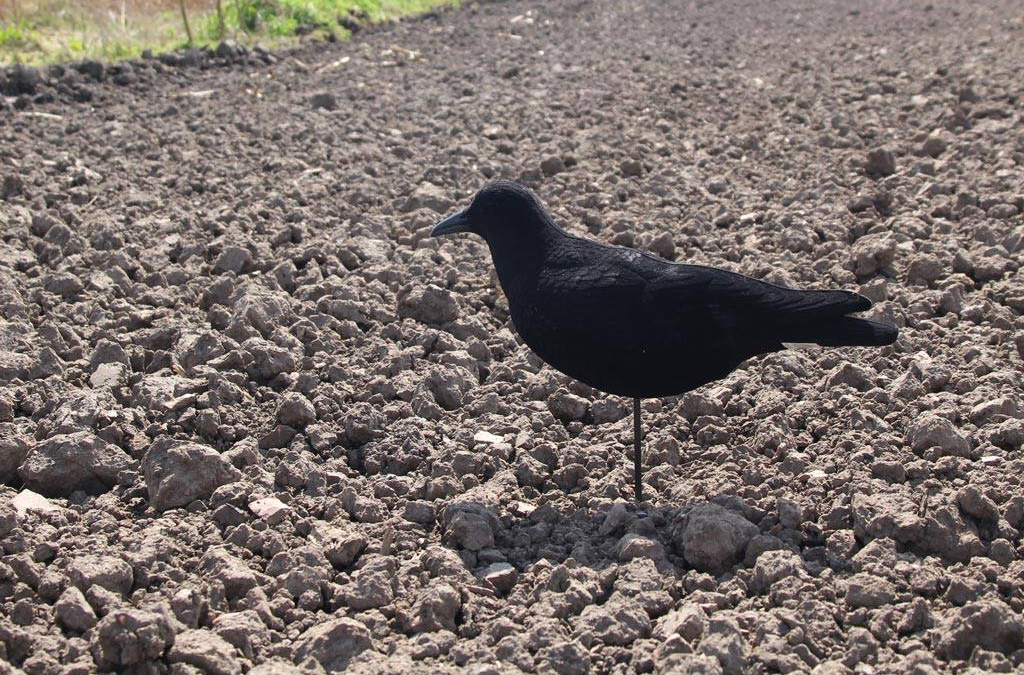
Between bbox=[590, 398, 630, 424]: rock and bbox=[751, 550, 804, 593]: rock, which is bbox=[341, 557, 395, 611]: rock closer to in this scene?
bbox=[751, 550, 804, 593]: rock

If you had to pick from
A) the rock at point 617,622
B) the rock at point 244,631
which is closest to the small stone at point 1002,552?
the rock at point 617,622

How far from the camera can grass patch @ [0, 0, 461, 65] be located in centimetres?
1134

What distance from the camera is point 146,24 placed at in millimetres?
12938

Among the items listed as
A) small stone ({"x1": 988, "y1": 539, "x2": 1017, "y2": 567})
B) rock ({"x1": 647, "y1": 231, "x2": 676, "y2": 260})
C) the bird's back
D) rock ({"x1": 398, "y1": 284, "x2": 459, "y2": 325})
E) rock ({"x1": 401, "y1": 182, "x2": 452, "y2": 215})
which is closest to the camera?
small stone ({"x1": 988, "y1": 539, "x2": 1017, "y2": 567})

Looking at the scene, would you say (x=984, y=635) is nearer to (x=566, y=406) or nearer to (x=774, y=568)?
(x=774, y=568)

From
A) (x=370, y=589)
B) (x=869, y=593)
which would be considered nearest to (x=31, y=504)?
(x=370, y=589)

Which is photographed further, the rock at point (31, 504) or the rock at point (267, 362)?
the rock at point (267, 362)

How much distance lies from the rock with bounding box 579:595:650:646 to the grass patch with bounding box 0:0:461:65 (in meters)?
9.16

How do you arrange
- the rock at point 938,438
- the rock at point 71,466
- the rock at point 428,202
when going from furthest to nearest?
the rock at point 428,202 → the rock at point 938,438 → the rock at point 71,466

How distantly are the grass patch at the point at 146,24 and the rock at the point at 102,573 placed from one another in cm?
837

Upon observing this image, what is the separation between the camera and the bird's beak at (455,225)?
4.68 m

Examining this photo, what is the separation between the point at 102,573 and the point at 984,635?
2.52 m

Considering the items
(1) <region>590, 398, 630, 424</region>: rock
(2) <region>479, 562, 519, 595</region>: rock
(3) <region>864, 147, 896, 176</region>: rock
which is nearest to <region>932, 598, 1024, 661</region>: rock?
(2) <region>479, 562, 519, 595</region>: rock

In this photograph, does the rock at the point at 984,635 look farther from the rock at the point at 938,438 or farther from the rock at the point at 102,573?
the rock at the point at 102,573
